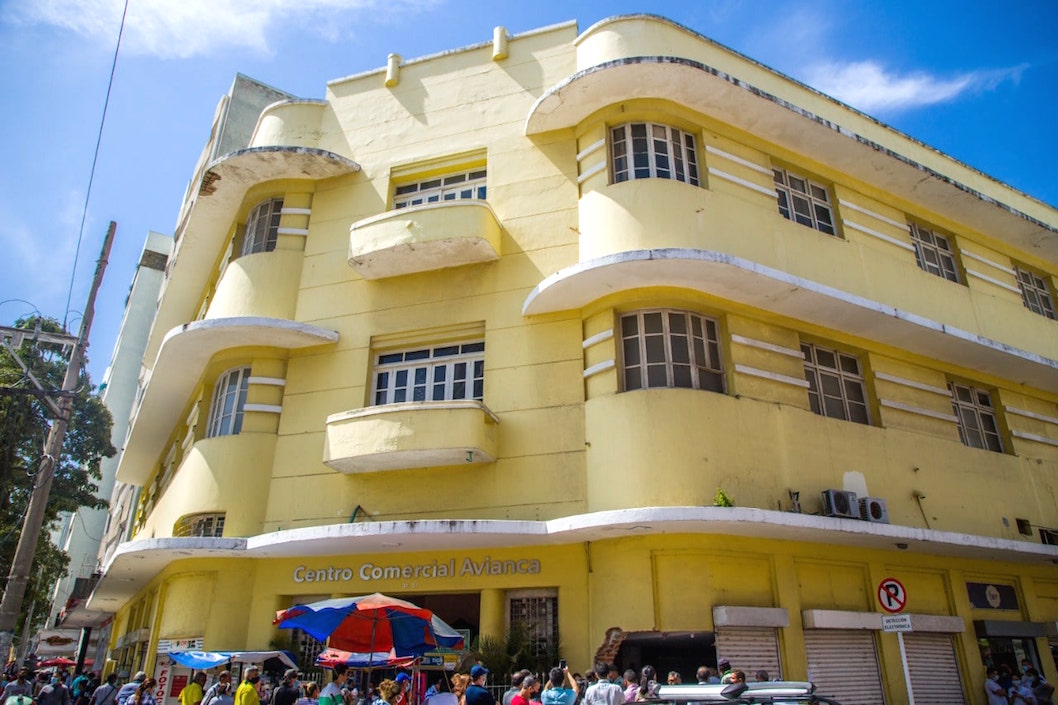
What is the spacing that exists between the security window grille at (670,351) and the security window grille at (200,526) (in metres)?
Answer: 7.54

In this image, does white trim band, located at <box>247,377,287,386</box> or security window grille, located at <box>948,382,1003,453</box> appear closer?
white trim band, located at <box>247,377,287,386</box>

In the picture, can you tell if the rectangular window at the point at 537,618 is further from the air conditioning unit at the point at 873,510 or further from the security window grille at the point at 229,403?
the security window grille at the point at 229,403

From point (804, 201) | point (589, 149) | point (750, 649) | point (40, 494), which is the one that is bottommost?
point (750, 649)

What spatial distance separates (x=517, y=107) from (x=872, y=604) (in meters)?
10.6

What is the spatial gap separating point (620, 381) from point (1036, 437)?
9.69 m

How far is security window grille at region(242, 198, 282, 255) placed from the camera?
15.5m

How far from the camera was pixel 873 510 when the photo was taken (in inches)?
456

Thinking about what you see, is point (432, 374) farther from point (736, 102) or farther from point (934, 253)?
point (934, 253)

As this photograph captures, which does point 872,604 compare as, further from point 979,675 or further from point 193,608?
point 193,608

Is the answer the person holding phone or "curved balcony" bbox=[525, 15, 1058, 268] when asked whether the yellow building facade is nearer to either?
"curved balcony" bbox=[525, 15, 1058, 268]

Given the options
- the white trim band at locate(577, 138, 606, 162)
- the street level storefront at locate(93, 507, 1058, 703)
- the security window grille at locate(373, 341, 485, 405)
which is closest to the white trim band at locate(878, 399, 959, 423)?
the street level storefront at locate(93, 507, 1058, 703)

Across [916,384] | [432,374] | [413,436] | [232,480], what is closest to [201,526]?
[232,480]

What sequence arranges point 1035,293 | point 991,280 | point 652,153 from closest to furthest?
point 652,153
point 991,280
point 1035,293

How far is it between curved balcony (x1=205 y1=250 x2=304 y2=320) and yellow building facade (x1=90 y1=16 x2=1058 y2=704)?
2.8 inches
